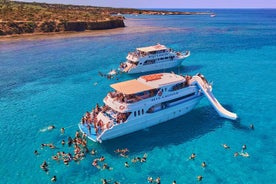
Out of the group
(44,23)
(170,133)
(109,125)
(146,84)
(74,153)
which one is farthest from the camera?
(44,23)

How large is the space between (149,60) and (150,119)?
29.4 metres

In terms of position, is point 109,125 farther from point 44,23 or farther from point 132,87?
point 44,23

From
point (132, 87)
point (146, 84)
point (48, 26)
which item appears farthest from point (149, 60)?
point (48, 26)

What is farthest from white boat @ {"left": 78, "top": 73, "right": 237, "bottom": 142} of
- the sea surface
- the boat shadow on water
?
the sea surface

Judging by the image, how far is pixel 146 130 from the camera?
125 feet

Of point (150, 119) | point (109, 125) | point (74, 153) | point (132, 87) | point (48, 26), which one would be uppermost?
point (132, 87)

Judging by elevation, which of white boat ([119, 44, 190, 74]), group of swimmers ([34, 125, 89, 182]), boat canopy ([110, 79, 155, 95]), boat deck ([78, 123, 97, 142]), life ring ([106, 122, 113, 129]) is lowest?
group of swimmers ([34, 125, 89, 182])

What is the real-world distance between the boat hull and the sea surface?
0.77 metres

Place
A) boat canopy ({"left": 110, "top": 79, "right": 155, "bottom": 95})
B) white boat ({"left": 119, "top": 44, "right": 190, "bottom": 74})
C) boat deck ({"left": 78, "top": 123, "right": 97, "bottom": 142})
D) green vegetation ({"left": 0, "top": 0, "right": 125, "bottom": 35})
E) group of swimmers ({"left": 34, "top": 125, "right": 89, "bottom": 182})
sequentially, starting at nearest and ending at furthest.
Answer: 1. group of swimmers ({"left": 34, "top": 125, "right": 89, "bottom": 182})
2. boat deck ({"left": 78, "top": 123, "right": 97, "bottom": 142})
3. boat canopy ({"left": 110, "top": 79, "right": 155, "bottom": 95})
4. white boat ({"left": 119, "top": 44, "right": 190, "bottom": 74})
5. green vegetation ({"left": 0, "top": 0, "right": 125, "bottom": 35})

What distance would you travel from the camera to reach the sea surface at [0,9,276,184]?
30.1 m

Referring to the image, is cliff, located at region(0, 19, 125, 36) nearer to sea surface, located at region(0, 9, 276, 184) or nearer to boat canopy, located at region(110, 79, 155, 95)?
sea surface, located at region(0, 9, 276, 184)

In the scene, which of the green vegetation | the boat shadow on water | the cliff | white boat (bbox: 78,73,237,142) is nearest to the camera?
the boat shadow on water

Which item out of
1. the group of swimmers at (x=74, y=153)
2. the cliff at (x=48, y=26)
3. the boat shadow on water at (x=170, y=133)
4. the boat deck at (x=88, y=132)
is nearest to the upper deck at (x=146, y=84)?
the boat shadow on water at (x=170, y=133)

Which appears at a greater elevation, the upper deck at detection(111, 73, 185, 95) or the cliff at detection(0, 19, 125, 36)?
the upper deck at detection(111, 73, 185, 95)
